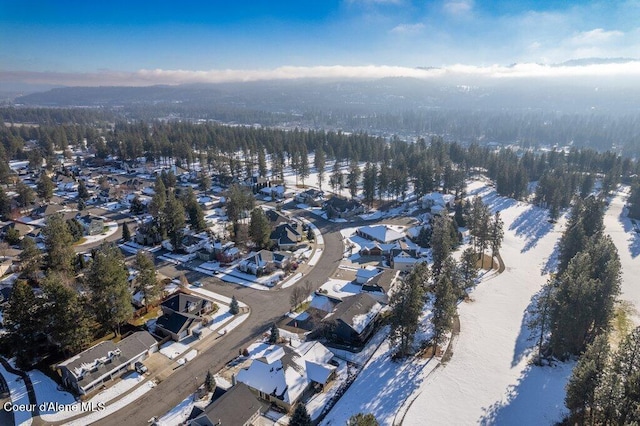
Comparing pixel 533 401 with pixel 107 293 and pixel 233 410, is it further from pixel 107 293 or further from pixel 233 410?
pixel 107 293

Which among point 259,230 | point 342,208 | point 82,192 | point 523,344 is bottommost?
→ point 523,344

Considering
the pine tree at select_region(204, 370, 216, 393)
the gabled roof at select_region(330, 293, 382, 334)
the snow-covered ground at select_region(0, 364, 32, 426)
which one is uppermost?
the gabled roof at select_region(330, 293, 382, 334)

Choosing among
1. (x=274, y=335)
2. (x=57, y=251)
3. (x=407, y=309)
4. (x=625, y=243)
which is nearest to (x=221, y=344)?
(x=274, y=335)

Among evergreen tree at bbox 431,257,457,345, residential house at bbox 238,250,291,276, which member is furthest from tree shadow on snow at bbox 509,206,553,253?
residential house at bbox 238,250,291,276

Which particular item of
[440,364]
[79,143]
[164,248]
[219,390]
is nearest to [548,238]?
[440,364]

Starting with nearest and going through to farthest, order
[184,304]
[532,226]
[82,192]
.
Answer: [184,304] → [532,226] → [82,192]

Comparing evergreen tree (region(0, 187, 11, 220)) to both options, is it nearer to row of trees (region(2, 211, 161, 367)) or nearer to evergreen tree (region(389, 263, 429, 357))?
row of trees (region(2, 211, 161, 367))
